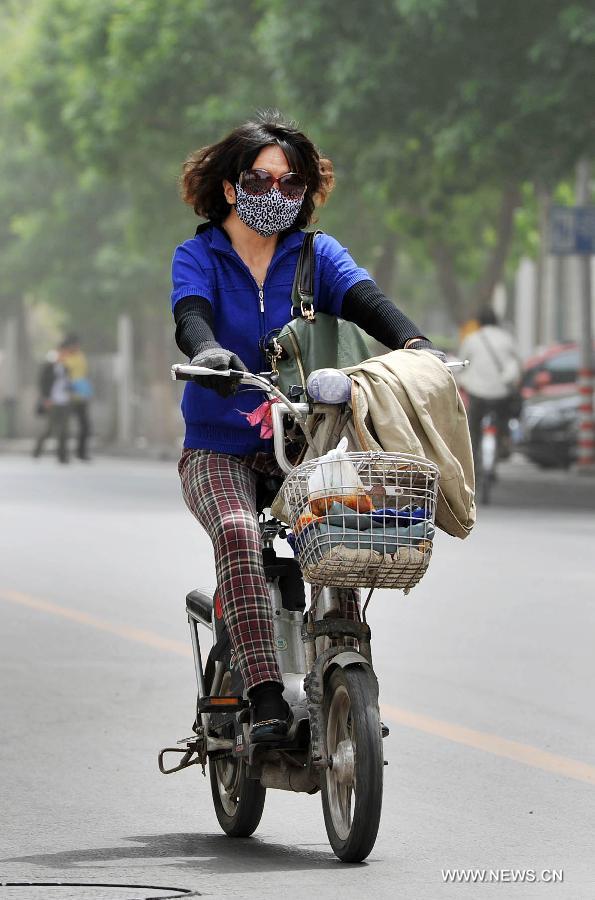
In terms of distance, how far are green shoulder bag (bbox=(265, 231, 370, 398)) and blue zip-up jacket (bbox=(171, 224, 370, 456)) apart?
0.27ft

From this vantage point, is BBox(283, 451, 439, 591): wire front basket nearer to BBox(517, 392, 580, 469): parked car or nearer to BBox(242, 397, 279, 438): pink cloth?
BBox(242, 397, 279, 438): pink cloth

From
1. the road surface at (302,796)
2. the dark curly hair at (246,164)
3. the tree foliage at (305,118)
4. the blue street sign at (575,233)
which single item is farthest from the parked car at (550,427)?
the dark curly hair at (246,164)

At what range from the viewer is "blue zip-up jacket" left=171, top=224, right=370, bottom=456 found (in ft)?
17.5

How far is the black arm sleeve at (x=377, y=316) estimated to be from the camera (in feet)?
17.3

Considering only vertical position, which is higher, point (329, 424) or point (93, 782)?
point (329, 424)

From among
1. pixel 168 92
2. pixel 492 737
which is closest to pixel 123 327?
pixel 168 92

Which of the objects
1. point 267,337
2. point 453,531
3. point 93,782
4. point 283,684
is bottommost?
point 93,782

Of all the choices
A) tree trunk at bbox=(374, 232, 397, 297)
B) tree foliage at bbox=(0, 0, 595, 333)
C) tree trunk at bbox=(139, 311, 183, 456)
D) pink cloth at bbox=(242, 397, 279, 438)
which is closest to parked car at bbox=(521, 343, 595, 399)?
tree foliage at bbox=(0, 0, 595, 333)

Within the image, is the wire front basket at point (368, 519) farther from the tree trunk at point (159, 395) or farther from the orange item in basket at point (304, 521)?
the tree trunk at point (159, 395)

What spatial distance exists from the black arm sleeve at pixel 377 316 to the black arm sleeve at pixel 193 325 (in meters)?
0.37

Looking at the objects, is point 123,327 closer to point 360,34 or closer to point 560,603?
point 360,34

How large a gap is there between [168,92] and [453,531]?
28.4 m

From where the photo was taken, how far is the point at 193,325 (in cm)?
518

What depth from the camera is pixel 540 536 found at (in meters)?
15.1
